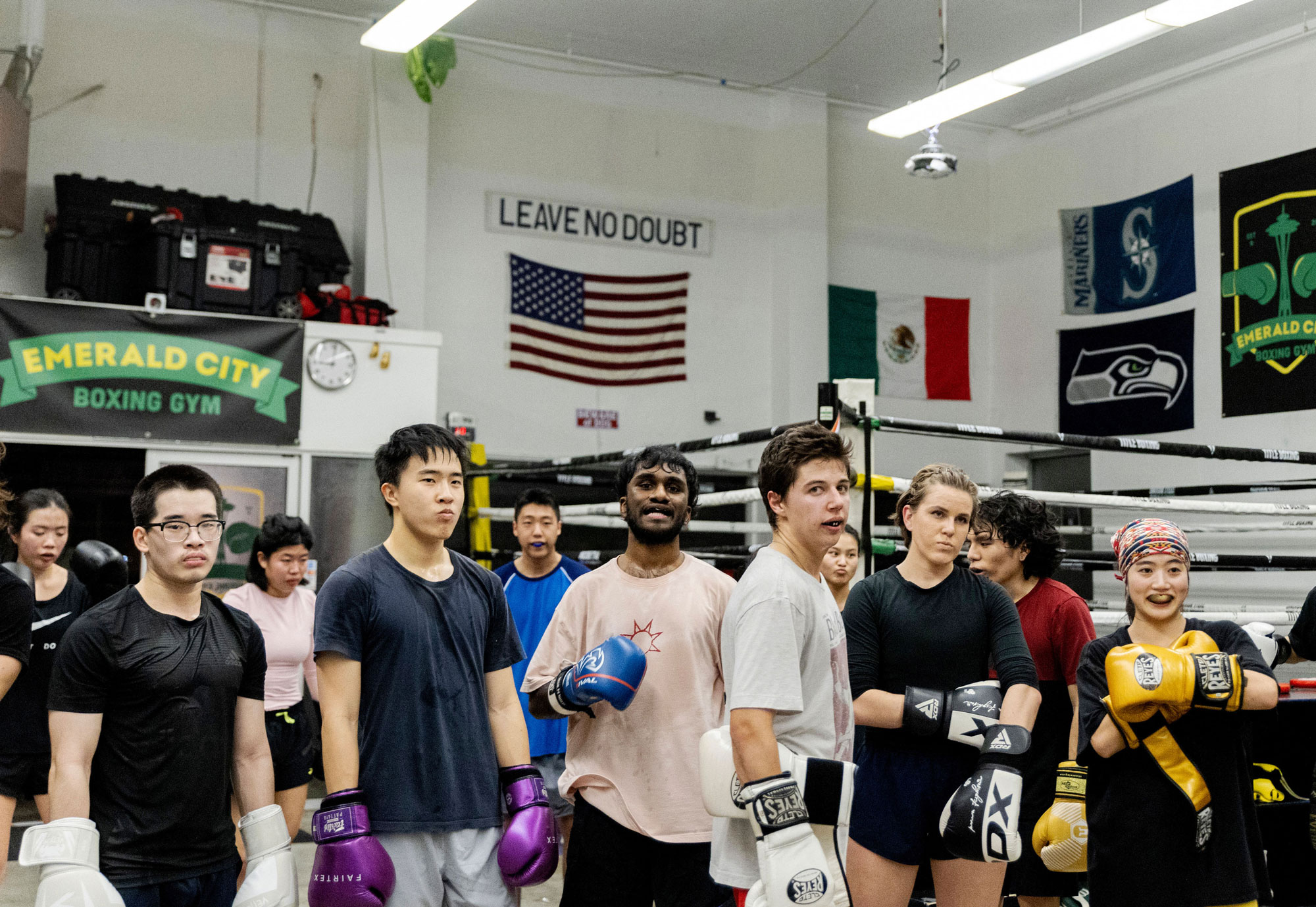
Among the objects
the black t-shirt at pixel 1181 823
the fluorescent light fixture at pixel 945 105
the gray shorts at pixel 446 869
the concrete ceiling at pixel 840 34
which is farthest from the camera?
the concrete ceiling at pixel 840 34

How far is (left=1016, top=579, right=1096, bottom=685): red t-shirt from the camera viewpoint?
10.2ft

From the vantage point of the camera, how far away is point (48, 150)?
295 inches

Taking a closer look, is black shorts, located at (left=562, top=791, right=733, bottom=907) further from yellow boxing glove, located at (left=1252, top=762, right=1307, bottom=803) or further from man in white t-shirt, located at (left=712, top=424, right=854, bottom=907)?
yellow boxing glove, located at (left=1252, top=762, right=1307, bottom=803)

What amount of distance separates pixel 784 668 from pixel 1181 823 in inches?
40.4

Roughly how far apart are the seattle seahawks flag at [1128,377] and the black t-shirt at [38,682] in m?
7.31

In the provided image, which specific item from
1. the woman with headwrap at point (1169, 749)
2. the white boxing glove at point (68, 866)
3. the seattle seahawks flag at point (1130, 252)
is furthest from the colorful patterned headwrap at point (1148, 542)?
the seattle seahawks flag at point (1130, 252)

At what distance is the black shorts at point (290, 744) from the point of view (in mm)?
3924

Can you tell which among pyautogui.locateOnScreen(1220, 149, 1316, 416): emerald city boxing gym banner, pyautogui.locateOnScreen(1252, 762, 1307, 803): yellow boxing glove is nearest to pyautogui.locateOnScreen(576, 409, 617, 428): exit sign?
pyautogui.locateOnScreen(1220, 149, 1316, 416): emerald city boxing gym banner

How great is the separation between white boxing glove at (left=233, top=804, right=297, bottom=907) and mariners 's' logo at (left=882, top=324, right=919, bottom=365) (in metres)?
8.03

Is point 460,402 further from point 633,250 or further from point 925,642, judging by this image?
point 925,642

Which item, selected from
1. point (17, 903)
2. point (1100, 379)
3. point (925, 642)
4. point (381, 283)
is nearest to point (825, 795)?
point (925, 642)

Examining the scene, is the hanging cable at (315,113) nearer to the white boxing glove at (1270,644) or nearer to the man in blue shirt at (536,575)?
the man in blue shirt at (536,575)

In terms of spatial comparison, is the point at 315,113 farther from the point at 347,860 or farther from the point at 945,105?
the point at 347,860

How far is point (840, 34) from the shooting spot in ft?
27.8
